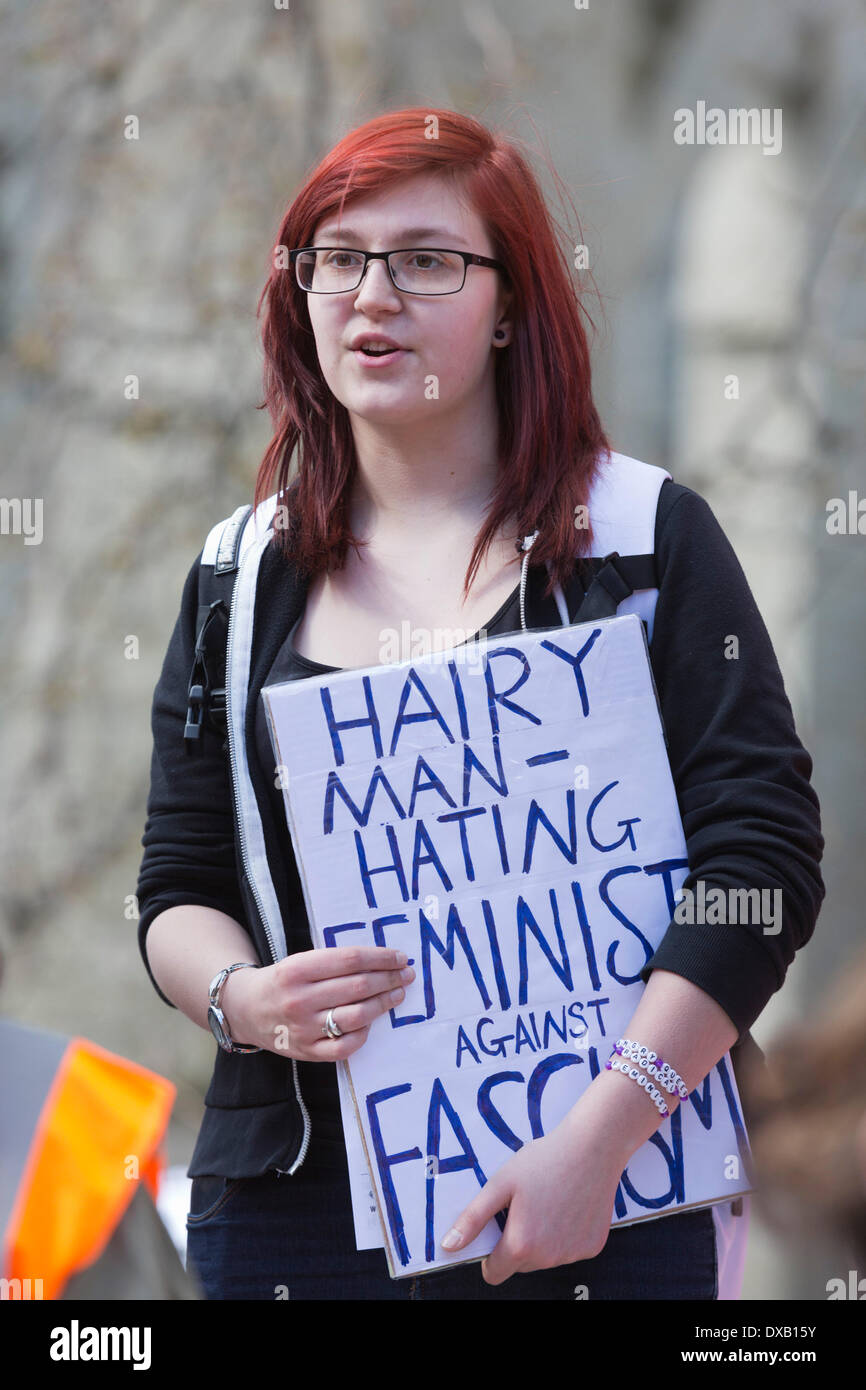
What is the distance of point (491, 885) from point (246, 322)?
9.82 ft

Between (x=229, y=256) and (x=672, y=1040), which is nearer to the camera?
(x=672, y=1040)

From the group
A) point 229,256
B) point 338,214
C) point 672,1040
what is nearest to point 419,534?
point 338,214

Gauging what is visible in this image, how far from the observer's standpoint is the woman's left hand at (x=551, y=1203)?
4.75 feet

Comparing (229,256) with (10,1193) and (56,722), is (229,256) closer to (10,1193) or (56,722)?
(56,722)

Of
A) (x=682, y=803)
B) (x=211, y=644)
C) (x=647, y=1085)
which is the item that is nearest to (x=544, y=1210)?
(x=647, y=1085)

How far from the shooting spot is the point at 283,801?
65.7 inches

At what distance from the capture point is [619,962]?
5.14ft

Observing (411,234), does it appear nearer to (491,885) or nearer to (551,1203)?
(491,885)

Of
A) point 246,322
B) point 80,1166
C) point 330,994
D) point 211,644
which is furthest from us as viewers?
point 246,322

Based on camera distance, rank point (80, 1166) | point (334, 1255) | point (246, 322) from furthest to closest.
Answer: point (246, 322), point (334, 1255), point (80, 1166)

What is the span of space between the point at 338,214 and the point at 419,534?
1.20ft

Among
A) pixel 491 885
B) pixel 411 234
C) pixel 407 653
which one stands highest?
pixel 411 234

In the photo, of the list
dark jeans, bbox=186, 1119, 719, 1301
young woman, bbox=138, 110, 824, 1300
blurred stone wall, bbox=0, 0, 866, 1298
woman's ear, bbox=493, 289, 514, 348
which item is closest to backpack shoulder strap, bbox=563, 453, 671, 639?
young woman, bbox=138, 110, 824, 1300

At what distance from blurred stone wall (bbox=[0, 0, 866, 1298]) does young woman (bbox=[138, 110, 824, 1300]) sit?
2.10m
